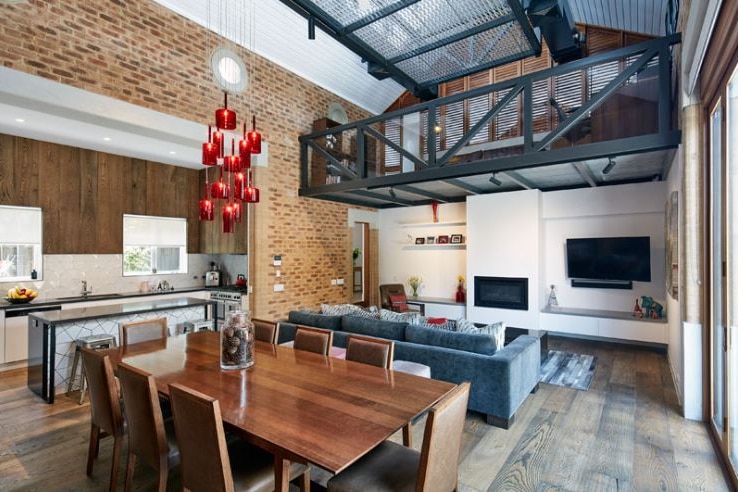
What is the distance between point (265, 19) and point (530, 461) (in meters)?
6.38

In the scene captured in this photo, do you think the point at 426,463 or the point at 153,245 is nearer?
the point at 426,463

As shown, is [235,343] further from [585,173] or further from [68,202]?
[585,173]

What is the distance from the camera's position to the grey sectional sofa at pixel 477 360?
10.5 ft

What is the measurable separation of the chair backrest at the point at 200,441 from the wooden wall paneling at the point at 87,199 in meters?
5.32

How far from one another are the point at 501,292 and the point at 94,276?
22.1 feet

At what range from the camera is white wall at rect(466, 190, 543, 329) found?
6.36m

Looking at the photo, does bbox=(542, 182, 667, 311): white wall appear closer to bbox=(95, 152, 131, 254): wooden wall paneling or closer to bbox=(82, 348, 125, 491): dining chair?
bbox=(82, 348, 125, 491): dining chair

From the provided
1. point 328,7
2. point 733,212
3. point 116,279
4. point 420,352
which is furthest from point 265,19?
point 733,212

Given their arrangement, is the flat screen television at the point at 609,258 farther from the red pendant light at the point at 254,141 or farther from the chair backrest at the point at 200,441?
the chair backrest at the point at 200,441

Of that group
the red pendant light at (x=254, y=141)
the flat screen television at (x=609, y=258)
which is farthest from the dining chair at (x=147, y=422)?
the flat screen television at (x=609, y=258)

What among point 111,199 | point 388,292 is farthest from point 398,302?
point 111,199

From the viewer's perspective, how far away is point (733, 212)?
253 centimetres

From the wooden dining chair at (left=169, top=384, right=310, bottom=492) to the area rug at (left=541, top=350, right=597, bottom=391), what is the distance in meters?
3.53

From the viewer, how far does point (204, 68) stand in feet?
17.1
